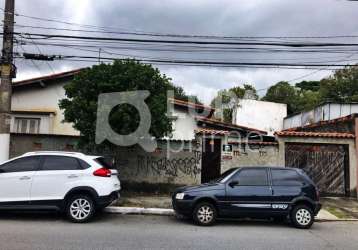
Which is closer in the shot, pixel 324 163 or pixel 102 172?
pixel 102 172

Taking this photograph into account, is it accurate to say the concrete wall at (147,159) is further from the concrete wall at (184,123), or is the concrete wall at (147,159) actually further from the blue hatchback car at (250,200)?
the blue hatchback car at (250,200)

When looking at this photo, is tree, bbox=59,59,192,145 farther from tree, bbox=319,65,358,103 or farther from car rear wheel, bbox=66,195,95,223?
tree, bbox=319,65,358,103

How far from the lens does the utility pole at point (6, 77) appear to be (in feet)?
41.0

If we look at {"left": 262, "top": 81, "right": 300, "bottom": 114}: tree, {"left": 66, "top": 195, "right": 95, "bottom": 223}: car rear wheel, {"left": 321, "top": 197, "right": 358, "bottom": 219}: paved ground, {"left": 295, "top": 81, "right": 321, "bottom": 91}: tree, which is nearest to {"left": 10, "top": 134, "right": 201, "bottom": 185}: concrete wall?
{"left": 321, "top": 197, "right": 358, "bottom": 219}: paved ground

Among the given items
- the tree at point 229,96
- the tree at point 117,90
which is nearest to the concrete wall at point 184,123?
the tree at point 117,90

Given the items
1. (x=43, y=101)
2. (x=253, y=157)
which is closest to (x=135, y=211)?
(x=253, y=157)

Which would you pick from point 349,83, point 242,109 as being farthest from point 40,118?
point 349,83

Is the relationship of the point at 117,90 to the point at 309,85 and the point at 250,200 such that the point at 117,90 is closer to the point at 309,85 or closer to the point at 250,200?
the point at 250,200

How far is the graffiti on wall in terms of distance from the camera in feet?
49.6

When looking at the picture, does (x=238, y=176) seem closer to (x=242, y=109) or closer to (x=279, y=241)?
(x=279, y=241)

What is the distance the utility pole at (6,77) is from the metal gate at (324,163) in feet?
33.2

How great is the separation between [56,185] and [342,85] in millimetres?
40331

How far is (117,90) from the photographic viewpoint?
1317cm

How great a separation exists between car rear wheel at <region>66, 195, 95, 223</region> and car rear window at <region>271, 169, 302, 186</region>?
15.4 ft
